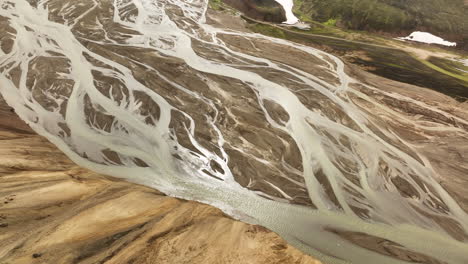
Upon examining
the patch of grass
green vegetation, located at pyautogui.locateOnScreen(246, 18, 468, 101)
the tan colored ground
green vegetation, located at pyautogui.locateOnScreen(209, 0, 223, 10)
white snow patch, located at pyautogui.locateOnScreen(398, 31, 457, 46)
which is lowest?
the tan colored ground

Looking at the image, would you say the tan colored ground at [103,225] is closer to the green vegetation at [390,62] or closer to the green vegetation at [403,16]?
the green vegetation at [390,62]

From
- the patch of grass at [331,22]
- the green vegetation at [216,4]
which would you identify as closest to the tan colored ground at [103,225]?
the green vegetation at [216,4]

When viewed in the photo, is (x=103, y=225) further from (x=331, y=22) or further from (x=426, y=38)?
A: (x=426, y=38)

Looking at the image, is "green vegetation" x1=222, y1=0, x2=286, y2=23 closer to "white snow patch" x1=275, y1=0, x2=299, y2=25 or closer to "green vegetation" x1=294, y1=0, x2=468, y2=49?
"white snow patch" x1=275, y1=0, x2=299, y2=25

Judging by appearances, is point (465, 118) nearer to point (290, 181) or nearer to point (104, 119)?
point (290, 181)

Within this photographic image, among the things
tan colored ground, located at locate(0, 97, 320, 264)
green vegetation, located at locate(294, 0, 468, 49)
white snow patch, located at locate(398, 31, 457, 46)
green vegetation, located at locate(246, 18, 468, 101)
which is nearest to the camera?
tan colored ground, located at locate(0, 97, 320, 264)

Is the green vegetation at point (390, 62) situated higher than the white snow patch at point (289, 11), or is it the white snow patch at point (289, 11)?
the white snow patch at point (289, 11)

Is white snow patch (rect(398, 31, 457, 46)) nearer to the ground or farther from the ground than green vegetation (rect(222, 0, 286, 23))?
nearer to the ground

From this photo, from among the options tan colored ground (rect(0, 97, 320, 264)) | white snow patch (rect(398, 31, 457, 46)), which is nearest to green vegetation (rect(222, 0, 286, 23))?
white snow patch (rect(398, 31, 457, 46))
